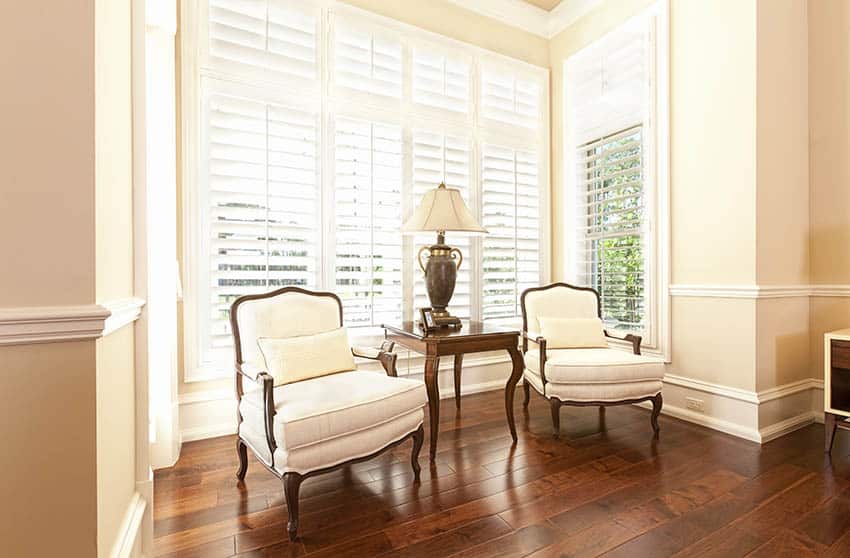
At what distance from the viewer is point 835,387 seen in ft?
7.80

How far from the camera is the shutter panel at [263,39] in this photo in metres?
2.68

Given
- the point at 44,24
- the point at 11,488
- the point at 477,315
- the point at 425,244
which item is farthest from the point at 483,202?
the point at 11,488

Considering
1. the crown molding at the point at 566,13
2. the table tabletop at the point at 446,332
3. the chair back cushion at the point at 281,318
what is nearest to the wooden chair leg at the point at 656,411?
the table tabletop at the point at 446,332

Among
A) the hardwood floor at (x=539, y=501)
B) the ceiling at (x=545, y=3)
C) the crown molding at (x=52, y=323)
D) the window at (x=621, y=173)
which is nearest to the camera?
the crown molding at (x=52, y=323)

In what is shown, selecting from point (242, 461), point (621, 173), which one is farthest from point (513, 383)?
point (621, 173)

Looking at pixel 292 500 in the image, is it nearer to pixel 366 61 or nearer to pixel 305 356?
pixel 305 356

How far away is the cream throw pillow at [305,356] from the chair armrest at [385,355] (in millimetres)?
103

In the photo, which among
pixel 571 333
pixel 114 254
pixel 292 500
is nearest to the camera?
pixel 114 254

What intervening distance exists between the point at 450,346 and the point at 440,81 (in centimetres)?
232

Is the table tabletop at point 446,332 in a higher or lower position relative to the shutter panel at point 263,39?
A: lower

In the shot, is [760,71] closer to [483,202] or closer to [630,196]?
[630,196]

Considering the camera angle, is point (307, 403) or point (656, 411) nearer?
point (307, 403)

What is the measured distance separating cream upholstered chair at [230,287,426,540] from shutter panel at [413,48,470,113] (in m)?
1.94

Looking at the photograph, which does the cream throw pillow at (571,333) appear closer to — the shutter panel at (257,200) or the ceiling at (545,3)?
the shutter panel at (257,200)
